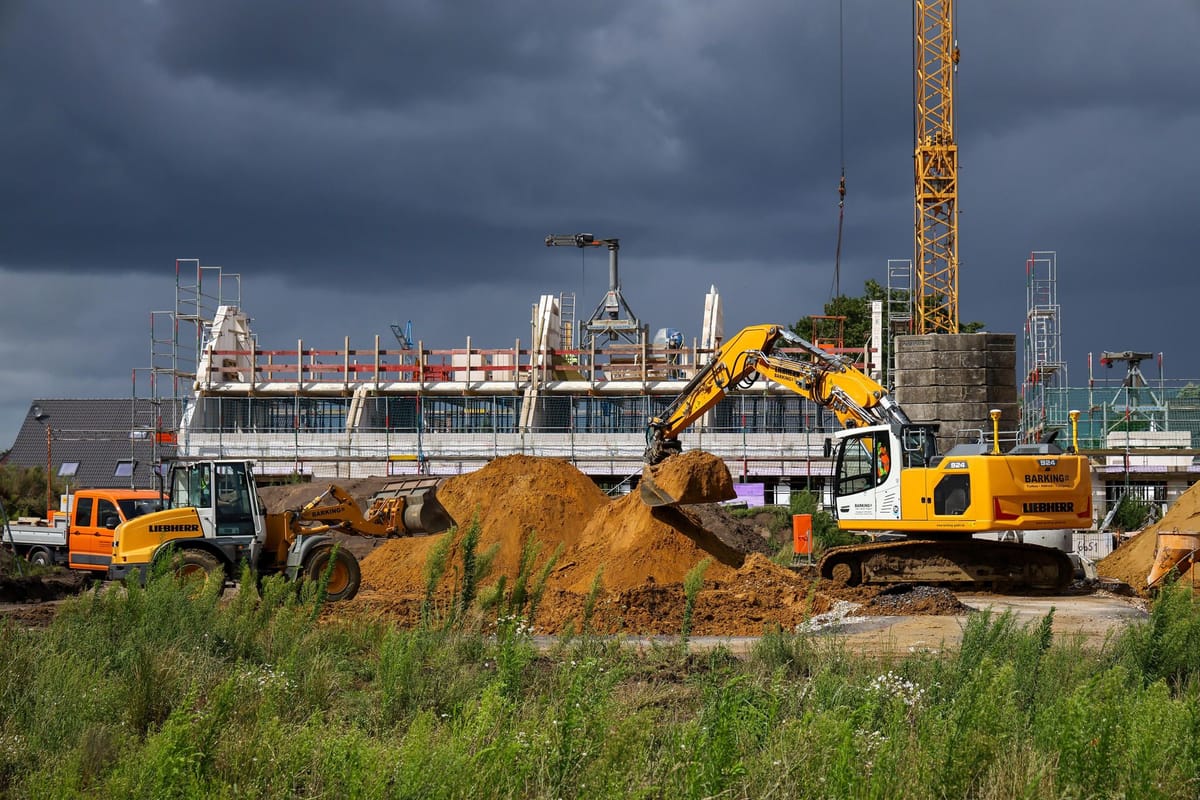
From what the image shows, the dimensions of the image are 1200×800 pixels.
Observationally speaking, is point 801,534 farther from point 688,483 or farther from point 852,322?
point 852,322

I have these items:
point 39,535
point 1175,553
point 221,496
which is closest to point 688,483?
point 221,496

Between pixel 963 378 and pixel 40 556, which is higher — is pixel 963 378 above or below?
above

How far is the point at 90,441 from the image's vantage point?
64.4 meters

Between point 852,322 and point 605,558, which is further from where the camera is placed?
point 852,322

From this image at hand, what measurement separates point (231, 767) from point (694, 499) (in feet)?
53.8

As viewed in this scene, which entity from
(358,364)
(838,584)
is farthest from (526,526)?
(358,364)

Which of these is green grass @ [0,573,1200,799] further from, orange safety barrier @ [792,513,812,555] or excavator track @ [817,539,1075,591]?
orange safety barrier @ [792,513,812,555]

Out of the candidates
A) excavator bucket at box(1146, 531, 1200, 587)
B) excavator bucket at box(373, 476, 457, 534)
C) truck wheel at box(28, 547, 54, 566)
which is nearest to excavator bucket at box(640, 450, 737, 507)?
excavator bucket at box(373, 476, 457, 534)

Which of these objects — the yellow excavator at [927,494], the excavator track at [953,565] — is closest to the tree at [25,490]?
the yellow excavator at [927,494]

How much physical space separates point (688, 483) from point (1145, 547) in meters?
12.0

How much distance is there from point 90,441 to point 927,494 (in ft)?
176

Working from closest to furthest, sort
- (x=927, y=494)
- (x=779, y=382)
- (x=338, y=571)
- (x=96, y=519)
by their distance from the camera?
(x=338, y=571)
(x=927, y=494)
(x=779, y=382)
(x=96, y=519)

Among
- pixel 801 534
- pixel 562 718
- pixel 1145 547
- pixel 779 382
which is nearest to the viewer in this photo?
pixel 562 718

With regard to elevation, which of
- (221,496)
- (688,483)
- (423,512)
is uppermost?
(688,483)
